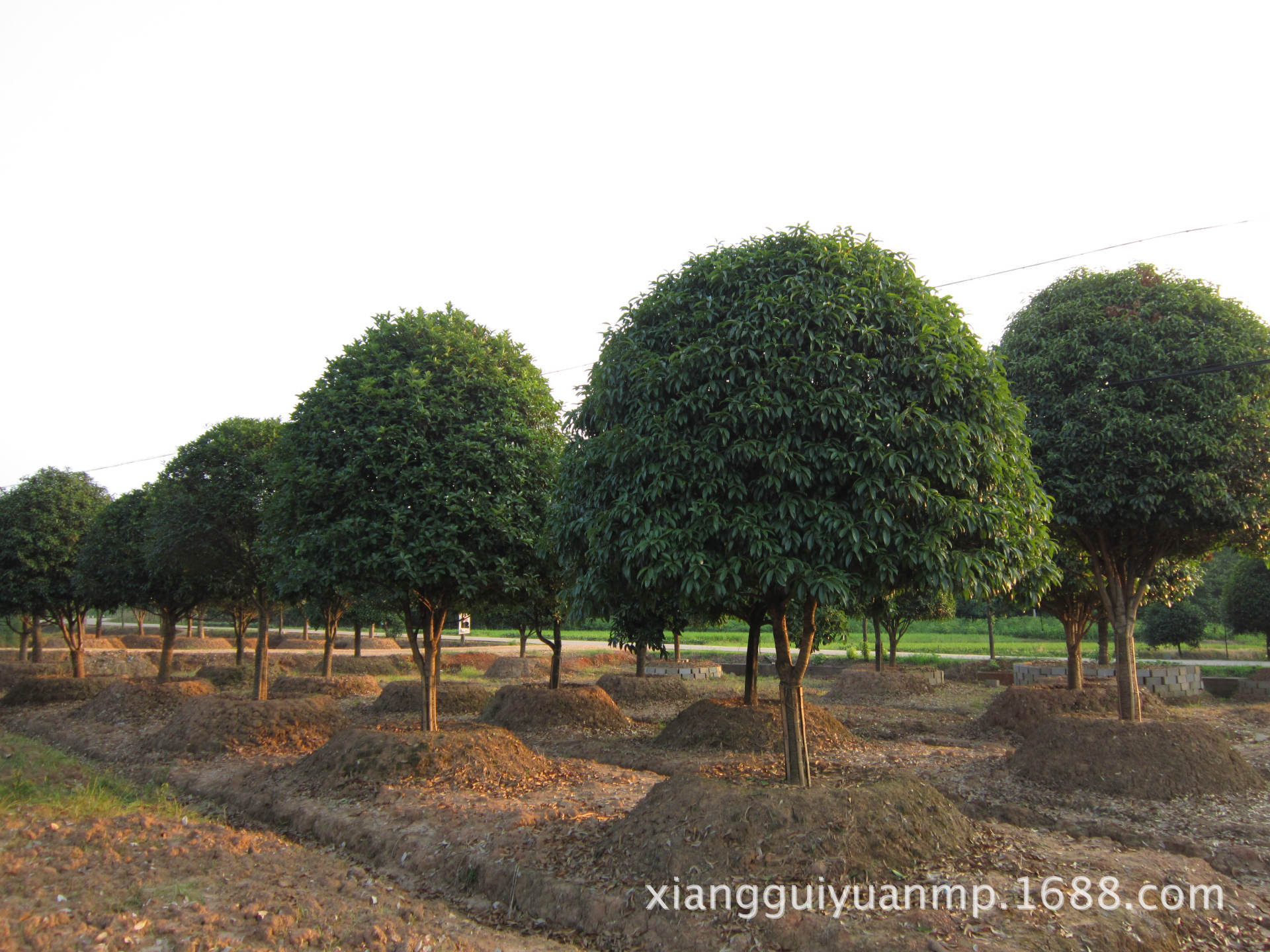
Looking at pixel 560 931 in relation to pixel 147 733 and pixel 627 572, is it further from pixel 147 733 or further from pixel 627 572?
pixel 147 733

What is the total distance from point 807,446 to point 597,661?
2888 cm

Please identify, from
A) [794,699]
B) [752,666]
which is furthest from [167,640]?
[794,699]

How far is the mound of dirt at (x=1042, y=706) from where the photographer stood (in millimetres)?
14609

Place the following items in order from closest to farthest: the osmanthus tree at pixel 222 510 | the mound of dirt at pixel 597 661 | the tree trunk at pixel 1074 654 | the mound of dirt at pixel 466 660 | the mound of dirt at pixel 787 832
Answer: the mound of dirt at pixel 787 832, the osmanthus tree at pixel 222 510, the tree trunk at pixel 1074 654, the mound of dirt at pixel 466 660, the mound of dirt at pixel 597 661

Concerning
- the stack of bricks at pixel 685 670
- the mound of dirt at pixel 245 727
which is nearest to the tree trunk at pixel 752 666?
the mound of dirt at pixel 245 727

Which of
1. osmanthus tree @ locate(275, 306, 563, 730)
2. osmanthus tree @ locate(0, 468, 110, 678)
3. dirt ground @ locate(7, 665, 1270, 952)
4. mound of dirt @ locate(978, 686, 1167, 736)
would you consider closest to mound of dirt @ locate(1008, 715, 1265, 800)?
dirt ground @ locate(7, 665, 1270, 952)

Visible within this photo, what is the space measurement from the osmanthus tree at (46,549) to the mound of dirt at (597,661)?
52.3ft

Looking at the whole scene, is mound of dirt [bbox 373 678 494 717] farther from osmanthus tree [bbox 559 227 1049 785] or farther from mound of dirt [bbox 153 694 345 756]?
osmanthus tree [bbox 559 227 1049 785]

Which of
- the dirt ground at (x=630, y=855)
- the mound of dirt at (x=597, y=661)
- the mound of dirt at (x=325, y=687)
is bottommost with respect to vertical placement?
the mound of dirt at (x=597, y=661)

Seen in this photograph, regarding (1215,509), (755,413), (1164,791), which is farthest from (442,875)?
(1215,509)

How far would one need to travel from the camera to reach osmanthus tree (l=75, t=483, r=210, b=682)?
727 inches

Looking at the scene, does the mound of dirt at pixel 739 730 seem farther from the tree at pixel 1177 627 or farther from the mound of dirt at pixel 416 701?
the tree at pixel 1177 627

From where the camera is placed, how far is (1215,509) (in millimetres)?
9961

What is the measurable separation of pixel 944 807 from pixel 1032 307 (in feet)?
25.8
